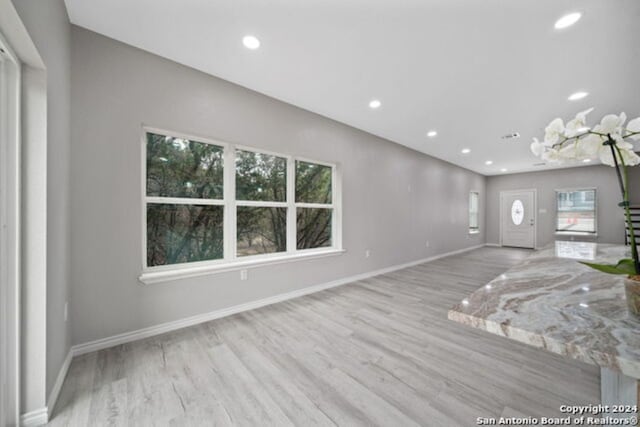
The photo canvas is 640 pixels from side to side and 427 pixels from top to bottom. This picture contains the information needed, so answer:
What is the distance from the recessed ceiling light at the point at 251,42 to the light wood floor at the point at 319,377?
2.62m

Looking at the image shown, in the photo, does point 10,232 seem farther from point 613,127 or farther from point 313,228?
point 313,228

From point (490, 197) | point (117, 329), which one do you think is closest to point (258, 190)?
point (117, 329)

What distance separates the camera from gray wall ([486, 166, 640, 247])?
6.38 meters

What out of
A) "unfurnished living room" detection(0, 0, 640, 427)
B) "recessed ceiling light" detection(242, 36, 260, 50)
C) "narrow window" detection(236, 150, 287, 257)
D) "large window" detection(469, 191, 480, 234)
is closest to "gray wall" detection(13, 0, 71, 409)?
"unfurnished living room" detection(0, 0, 640, 427)

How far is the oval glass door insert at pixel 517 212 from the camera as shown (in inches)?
313

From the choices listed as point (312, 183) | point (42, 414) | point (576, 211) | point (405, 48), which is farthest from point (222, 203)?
point (576, 211)

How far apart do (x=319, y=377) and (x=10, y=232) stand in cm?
197

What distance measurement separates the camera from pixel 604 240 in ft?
21.8

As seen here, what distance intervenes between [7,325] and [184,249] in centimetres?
131

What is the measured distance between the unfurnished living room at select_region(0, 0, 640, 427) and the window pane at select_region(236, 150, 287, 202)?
0.09 ft

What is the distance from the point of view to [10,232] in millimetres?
1269

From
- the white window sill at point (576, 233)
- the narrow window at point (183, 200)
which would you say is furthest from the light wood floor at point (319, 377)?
the white window sill at point (576, 233)

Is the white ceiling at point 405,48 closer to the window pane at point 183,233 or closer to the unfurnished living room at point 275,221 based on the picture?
the unfurnished living room at point 275,221

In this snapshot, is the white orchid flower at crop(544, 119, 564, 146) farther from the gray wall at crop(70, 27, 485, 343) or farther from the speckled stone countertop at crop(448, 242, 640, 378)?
the gray wall at crop(70, 27, 485, 343)
